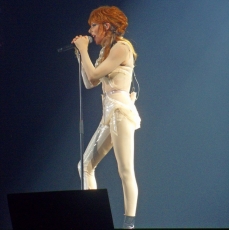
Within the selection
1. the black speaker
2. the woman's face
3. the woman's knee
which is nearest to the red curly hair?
the woman's face

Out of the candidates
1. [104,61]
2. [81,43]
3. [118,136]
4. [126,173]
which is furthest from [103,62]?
[126,173]

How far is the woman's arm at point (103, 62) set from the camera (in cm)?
345

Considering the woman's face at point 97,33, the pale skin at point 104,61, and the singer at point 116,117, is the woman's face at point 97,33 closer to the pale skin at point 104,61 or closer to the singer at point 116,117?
the singer at point 116,117

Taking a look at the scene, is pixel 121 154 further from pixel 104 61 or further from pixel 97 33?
pixel 97 33

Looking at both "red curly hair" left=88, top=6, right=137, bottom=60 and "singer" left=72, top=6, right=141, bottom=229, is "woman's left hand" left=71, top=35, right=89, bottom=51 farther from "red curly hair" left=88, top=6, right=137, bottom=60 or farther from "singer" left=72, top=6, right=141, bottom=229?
"red curly hair" left=88, top=6, right=137, bottom=60

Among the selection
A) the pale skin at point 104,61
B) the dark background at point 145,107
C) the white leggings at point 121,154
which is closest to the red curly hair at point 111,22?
the pale skin at point 104,61

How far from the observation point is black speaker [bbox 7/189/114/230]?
2.06m

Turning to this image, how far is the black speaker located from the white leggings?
1303mm

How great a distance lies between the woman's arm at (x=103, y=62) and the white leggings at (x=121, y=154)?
33cm

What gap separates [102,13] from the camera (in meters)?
3.69

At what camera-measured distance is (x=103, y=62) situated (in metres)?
3.49

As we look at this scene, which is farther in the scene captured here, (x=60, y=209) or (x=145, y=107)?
(x=145, y=107)

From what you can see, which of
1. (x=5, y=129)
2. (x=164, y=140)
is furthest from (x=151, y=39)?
(x=5, y=129)

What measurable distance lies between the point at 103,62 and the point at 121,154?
654mm
